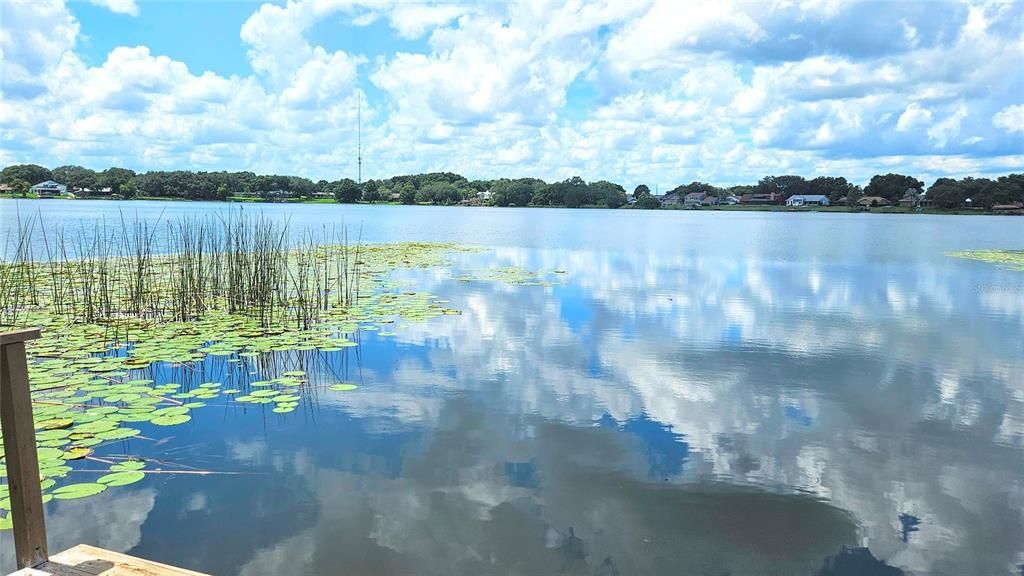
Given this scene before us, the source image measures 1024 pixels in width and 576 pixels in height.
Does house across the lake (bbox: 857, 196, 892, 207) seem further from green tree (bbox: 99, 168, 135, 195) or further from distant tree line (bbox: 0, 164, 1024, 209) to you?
green tree (bbox: 99, 168, 135, 195)

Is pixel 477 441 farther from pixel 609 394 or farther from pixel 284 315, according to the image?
pixel 284 315

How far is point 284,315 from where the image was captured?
928cm

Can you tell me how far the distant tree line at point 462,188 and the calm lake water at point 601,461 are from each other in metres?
56.4

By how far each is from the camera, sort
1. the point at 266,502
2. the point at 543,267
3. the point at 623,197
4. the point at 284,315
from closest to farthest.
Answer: the point at 266,502 → the point at 284,315 → the point at 543,267 → the point at 623,197

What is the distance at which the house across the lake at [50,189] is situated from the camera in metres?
65.7

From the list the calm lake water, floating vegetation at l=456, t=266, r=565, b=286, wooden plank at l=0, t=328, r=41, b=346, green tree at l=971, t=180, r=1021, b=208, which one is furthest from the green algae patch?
green tree at l=971, t=180, r=1021, b=208

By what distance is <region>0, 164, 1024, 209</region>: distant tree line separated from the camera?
62125mm

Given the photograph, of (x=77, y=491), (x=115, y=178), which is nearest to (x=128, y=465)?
(x=77, y=491)

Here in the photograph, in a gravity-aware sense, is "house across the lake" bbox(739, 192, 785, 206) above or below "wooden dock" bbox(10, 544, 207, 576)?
above

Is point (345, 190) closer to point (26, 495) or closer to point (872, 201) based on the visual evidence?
point (872, 201)

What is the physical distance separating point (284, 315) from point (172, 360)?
245cm

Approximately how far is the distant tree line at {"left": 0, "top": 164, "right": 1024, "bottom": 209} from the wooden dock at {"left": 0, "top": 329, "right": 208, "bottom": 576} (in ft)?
191

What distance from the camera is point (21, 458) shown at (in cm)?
285

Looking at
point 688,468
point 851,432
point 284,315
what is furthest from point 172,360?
point 851,432
